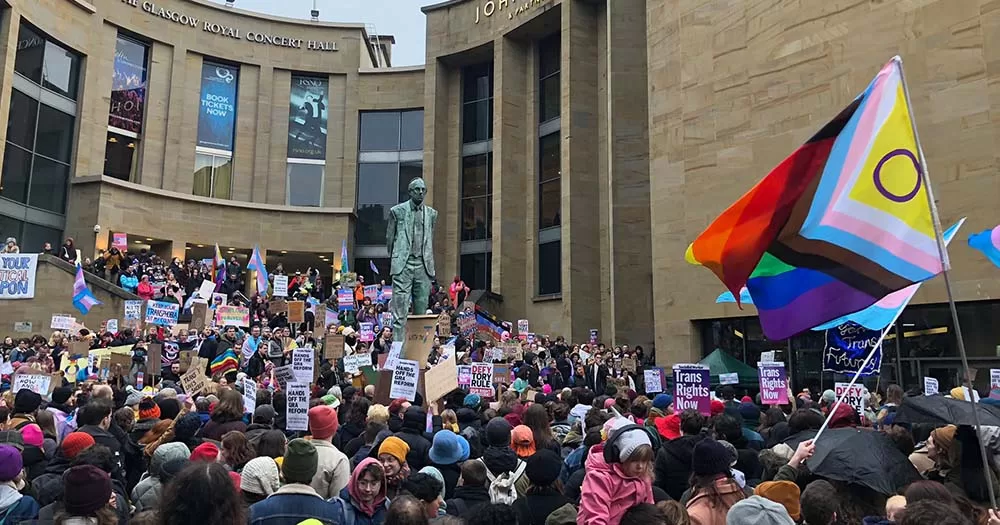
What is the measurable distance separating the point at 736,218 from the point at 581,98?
26.8 meters

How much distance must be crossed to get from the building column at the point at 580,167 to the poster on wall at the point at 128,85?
19.8 metres

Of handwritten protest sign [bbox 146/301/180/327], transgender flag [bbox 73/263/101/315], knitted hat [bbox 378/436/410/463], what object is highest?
transgender flag [bbox 73/263/101/315]

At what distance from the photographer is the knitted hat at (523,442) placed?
6.22m

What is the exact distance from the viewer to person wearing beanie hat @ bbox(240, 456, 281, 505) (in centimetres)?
426

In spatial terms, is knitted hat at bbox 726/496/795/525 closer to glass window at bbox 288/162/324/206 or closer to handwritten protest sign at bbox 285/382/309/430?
handwritten protest sign at bbox 285/382/309/430

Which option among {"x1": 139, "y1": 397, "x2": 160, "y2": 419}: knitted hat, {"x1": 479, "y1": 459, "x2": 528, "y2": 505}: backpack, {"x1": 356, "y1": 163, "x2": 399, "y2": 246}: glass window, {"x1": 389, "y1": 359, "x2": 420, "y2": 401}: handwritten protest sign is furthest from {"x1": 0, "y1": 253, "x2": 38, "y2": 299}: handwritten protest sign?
{"x1": 356, "y1": 163, "x2": 399, "y2": 246}: glass window

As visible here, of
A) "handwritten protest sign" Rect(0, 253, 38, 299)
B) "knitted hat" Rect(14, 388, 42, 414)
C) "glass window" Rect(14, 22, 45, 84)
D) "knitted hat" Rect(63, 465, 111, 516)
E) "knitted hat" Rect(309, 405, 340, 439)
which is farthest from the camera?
"glass window" Rect(14, 22, 45, 84)

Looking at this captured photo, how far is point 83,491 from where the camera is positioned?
12.7 ft

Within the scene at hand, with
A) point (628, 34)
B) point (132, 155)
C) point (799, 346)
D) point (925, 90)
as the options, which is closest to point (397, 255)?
point (799, 346)

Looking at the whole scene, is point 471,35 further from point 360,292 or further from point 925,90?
point 925,90

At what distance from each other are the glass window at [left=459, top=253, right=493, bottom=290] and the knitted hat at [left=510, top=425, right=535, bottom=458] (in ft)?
96.7

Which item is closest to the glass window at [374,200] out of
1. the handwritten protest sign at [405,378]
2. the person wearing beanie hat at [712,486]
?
the handwritten protest sign at [405,378]

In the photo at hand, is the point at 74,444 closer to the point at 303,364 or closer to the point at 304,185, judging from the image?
the point at 303,364

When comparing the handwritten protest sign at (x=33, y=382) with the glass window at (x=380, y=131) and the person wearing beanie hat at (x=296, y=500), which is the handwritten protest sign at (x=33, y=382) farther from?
the glass window at (x=380, y=131)
